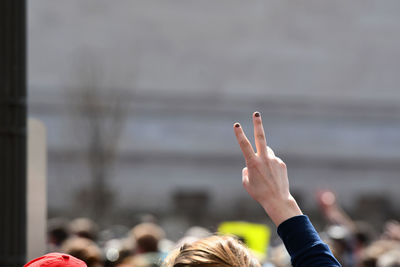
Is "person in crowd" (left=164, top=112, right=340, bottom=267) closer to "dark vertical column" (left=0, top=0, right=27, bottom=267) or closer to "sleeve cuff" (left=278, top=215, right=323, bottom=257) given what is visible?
"sleeve cuff" (left=278, top=215, right=323, bottom=257)

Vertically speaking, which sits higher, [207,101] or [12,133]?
[207,101]

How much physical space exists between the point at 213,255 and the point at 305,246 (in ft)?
0.85

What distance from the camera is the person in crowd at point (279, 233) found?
1.92 m

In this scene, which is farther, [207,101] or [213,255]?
[207,101]

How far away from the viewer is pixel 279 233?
6.69 feet

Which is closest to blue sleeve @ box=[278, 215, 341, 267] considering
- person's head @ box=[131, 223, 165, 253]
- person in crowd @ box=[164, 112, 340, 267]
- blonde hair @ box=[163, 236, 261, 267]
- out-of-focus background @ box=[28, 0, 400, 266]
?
person in crowd @ box=[164, 112, 340, 267]

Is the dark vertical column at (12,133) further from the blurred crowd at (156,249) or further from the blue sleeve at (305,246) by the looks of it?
the blurred crowd at (156,249)

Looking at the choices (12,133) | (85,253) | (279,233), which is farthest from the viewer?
(85,253)

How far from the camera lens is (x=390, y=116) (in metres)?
29.9

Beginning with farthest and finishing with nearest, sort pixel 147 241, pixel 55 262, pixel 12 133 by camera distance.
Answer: pixel 147 241
pixel 12 133
pixel 55 262

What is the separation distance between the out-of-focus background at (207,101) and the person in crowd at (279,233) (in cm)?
2215

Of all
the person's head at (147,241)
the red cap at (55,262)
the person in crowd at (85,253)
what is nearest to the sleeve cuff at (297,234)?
the red cap at (55,262)

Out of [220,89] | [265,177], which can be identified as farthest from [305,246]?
[220,89]

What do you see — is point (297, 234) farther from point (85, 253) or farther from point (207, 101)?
point (207, 101)
